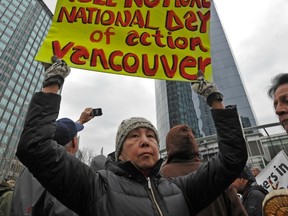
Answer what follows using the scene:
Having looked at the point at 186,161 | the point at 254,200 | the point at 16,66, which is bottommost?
the point at 254,200

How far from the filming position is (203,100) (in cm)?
4709

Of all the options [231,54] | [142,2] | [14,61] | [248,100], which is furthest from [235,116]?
[14,61]

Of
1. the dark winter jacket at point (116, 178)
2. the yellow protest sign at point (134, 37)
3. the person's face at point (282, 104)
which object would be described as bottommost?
the dark winter jacket at point (116, 178)

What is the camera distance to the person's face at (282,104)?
5.43ft

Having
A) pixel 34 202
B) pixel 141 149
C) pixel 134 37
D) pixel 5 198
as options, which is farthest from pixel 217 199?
pixel 5 198

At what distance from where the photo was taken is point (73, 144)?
2.19 m

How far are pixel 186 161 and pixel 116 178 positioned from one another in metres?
0.87

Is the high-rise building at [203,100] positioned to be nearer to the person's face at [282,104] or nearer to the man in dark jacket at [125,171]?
the person's face at [282,104]

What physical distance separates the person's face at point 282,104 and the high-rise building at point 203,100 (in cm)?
4299

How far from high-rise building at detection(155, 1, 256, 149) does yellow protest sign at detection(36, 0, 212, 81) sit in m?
42.6

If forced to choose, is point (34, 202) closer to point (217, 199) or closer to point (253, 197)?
point (217, 199)

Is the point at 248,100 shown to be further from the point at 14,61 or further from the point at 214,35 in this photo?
the point at 14,61

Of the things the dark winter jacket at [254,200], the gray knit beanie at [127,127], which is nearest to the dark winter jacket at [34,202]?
the gray knit beanie at [127,127]

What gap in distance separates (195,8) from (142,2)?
2.04 feet
